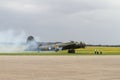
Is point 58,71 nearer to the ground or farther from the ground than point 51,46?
nearer to the ground

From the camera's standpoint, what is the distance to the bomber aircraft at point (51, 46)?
85412 millimetres

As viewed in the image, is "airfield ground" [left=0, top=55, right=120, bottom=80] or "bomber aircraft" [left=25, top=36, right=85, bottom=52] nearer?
"airfield ground" [left=0, top=55, right=120, bottom=80]

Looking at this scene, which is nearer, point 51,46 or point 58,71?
point 58,71

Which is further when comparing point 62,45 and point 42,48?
point 42,48

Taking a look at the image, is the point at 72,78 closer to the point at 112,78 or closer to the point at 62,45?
the point at 112,78

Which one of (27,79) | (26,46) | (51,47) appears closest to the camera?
(27,79)

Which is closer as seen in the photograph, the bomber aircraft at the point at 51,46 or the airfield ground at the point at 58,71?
the airfield ground at the point at 58,71

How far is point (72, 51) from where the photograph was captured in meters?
82.8

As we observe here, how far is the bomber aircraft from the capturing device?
8541cm

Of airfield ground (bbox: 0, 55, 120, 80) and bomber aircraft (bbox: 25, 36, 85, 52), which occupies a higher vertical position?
bomber aircraft (bbox: 25, 36, 85, 52)

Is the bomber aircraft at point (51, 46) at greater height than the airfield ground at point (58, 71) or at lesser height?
greater

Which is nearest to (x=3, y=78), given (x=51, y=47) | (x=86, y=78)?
(x=86, y=78)

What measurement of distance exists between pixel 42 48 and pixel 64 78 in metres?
74.9

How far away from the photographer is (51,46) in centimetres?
9262
